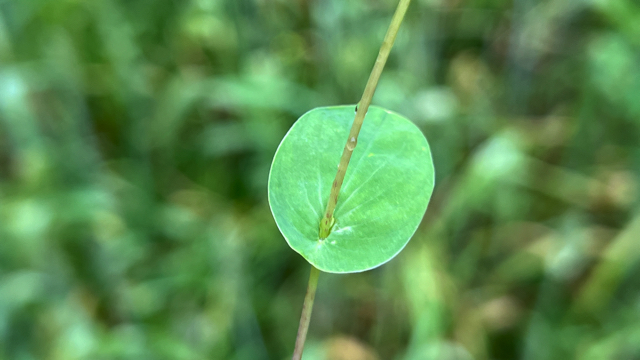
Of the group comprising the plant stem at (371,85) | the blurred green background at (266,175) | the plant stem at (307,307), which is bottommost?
the blurred green background at (266,175)

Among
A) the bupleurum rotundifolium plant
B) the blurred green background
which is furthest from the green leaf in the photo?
the blurred green background

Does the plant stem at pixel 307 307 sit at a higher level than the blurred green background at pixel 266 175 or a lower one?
higher

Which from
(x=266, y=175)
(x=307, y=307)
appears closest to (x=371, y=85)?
(x=307, y=307)

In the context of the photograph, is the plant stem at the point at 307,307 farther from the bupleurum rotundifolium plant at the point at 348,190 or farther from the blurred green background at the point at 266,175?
the blurred green background at the point at 266,175

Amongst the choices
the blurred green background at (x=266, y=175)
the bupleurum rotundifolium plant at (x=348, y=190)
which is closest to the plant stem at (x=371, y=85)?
the bupleurum rotundifolium plant at (x=348, y=190)

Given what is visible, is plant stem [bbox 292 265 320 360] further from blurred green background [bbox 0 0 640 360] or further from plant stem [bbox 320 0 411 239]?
blurred green background [bbox 0 0 640 360]

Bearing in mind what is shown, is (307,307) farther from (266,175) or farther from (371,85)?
(266,175)

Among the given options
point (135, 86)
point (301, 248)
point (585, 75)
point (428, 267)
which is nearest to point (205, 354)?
point (428, 267)

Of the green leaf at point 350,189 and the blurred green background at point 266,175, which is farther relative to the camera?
the blurred green background at point 266,175
